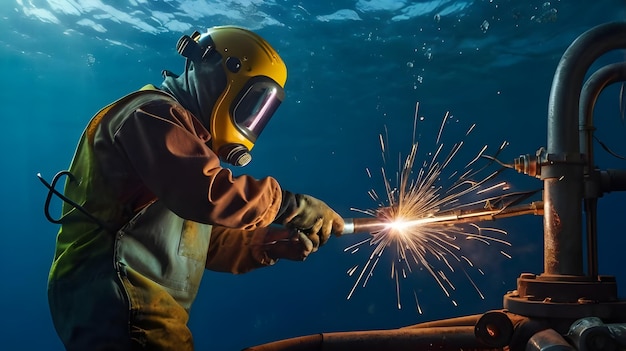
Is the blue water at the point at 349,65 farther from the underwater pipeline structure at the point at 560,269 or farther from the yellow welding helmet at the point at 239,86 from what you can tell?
the yellow welding helmet at the point at 239,86

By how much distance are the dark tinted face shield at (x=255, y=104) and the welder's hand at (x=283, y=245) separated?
2.01 ft

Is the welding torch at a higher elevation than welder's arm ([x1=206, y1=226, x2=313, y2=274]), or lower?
higher

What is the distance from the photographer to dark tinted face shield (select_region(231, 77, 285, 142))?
297cm

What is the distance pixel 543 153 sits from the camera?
2.36 metres

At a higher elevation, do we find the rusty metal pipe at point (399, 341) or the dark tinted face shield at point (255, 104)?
the dark tinted face shield at point (255, 104)

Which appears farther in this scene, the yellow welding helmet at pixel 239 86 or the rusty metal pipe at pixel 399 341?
the yellow welding helmet at pixel 239 86

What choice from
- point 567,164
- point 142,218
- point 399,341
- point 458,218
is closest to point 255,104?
point 142,218

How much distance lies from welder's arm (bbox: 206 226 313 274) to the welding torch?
0.45 m

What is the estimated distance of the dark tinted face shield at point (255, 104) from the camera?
9.74 ft

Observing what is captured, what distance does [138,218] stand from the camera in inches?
91.9

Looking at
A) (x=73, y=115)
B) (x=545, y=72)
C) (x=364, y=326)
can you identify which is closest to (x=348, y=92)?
(x=545, y=72)

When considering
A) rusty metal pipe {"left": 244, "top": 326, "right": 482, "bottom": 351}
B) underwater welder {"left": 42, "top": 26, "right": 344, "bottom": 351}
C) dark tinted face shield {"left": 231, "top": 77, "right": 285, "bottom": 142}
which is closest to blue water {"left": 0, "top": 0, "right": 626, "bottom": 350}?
dark tinted face shield {"left": 231, "top": 77, "right": 285, "bottom": 142}

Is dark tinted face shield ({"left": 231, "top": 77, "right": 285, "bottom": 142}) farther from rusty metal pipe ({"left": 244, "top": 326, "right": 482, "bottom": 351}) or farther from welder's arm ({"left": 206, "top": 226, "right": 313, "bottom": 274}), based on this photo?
rusty metal pipe ({"left": 244, "top": 326, "right": 482, "bottom": 351})

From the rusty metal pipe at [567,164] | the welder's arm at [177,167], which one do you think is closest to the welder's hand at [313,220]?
the welder's arm at [177,167]
